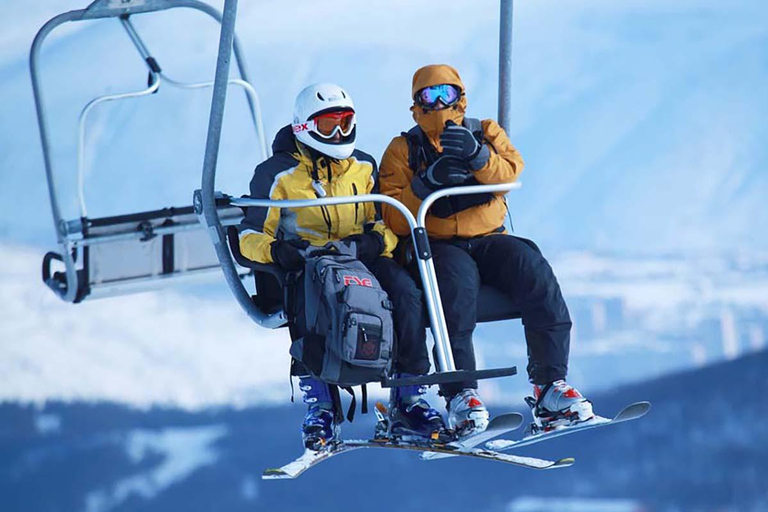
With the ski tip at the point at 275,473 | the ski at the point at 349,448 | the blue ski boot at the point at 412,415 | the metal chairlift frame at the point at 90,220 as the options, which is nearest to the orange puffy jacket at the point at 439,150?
the blue ski boot at the point at 412,415

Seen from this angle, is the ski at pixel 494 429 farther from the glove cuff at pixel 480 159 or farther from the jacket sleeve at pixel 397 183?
the glove cuff at pixel 480 159

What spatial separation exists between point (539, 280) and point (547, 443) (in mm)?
Answer: 8696

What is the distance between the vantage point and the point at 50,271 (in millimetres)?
7145

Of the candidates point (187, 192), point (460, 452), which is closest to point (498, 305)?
point (460, 452)

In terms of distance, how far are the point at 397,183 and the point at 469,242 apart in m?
0.33

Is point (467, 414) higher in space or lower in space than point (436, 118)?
lower

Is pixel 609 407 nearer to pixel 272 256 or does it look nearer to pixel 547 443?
pixel 547 443

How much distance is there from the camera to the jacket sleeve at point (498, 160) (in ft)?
16.8

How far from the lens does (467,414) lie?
4.97 meters

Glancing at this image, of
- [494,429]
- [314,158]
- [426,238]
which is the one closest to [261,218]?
[314,158]

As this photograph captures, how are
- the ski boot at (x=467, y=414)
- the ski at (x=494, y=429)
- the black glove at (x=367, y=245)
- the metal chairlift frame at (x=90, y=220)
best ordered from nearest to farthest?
the ski at (x=494, y=429), the ski boot at (x=467, y=414), the black glove at (x=367, y=245), the metal chairlift frame at (x=90, y=220)

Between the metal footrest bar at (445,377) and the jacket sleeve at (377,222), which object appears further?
the jacket sleeve at (377,222)

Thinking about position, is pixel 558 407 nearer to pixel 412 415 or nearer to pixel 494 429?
pixel 494 429

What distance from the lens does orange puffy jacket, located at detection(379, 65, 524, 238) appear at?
5215mm
